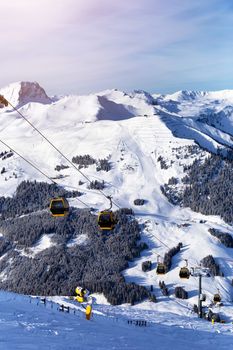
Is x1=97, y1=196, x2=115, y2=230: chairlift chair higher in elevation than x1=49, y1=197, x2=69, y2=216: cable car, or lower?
lower

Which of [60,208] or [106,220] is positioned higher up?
[60,208]

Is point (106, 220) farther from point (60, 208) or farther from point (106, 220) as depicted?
point (60, 208)

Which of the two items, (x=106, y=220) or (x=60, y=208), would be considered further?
(x=106, y=220)

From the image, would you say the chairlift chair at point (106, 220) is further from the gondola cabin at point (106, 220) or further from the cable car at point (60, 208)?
the cable car at point (60, 208)

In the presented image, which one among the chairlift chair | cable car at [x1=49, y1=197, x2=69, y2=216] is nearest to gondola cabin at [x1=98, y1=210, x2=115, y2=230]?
the chairlift chair

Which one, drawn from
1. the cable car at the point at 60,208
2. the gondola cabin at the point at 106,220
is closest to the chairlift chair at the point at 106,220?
the gondola cabin at the point at 106,220

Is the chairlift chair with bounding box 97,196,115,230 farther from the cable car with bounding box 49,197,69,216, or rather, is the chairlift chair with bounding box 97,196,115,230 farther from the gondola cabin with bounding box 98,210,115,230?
the cable car with bounding box 49,197,69,216

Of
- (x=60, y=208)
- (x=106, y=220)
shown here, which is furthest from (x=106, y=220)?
(x=60, y=208)

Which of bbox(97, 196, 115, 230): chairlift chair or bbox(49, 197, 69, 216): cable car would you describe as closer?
bbox(49, 197, 69, 216): cable car
